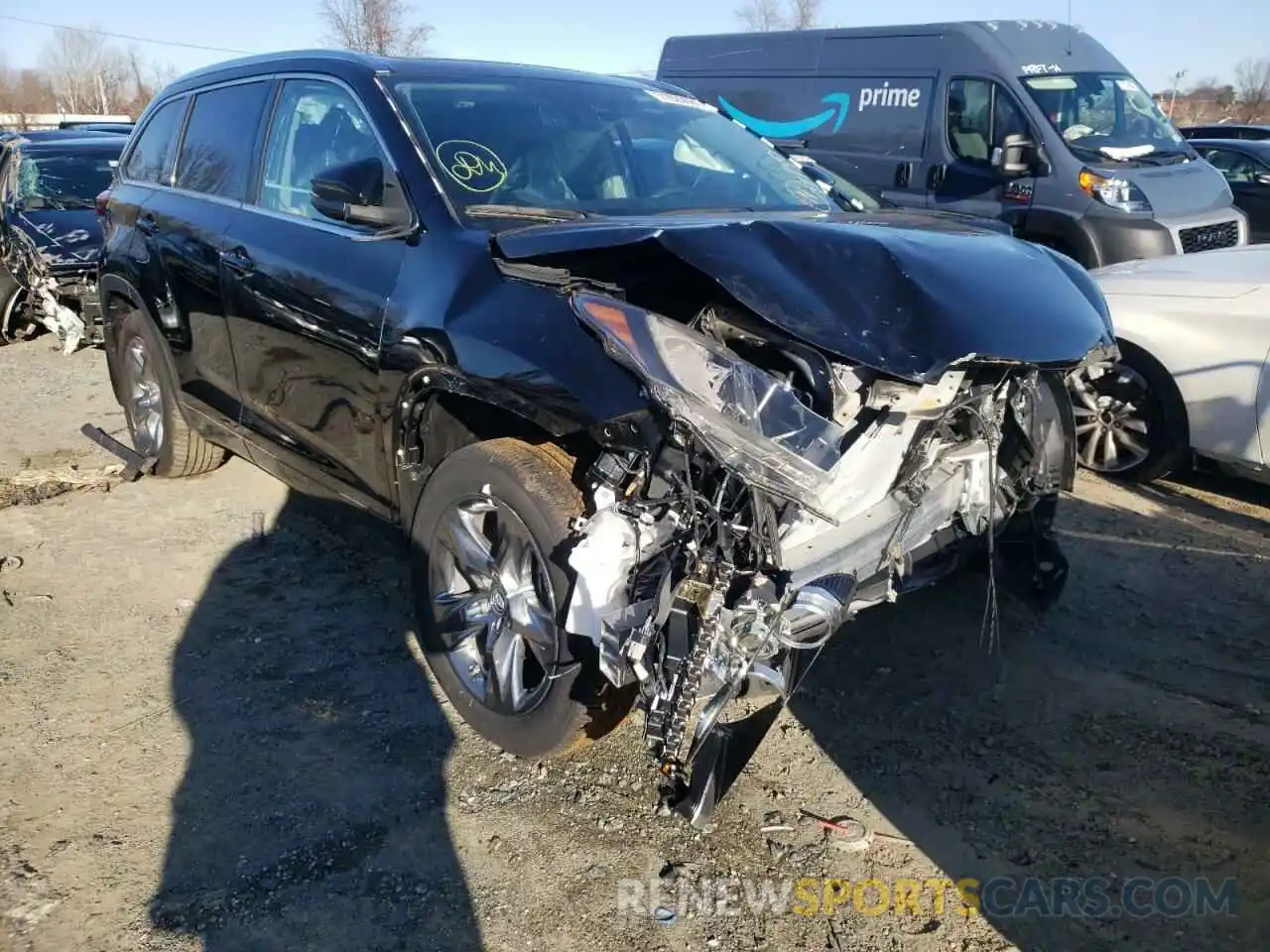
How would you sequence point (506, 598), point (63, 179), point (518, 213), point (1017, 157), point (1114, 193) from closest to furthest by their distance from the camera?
point (506, 598)
point (518, 213)
point (1114, 193)
point (1017, 157)
point (63, 179)

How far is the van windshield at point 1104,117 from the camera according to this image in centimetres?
851

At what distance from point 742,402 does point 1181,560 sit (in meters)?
3.03

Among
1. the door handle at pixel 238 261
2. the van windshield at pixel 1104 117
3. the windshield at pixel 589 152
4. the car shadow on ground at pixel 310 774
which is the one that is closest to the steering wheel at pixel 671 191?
the windshield at pixel 589 152

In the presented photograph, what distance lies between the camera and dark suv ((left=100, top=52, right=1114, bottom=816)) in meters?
2.46

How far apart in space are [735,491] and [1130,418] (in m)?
3.59

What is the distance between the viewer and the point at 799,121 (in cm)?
1040

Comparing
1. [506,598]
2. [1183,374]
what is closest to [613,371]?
[506,598]

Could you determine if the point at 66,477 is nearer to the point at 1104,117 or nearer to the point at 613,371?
the point at 613,371

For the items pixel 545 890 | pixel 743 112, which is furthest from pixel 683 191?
pixel 743 112

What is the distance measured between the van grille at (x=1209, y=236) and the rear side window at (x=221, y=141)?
23.1ft

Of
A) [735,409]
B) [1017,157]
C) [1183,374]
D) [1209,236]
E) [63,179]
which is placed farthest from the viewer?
[63,179]

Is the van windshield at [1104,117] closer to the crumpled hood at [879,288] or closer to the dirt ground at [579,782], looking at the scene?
the dirt ground at [579,782]

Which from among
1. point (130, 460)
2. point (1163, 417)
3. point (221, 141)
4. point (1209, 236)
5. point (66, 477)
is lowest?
point (66, 477)

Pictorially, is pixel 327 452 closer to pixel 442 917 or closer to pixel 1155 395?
pixel 442 917
